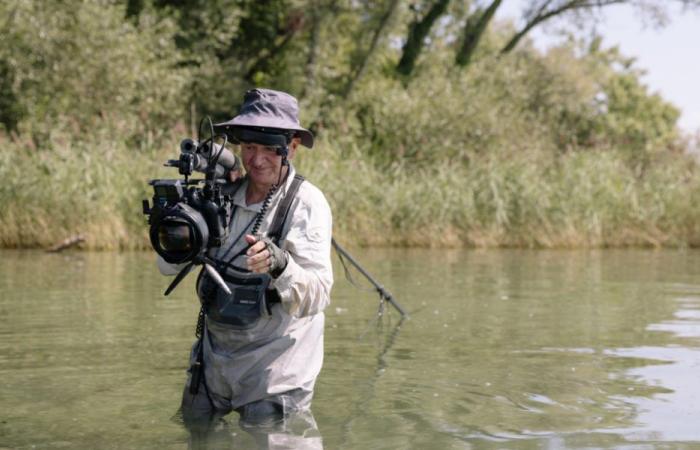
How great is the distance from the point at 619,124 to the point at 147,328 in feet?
135

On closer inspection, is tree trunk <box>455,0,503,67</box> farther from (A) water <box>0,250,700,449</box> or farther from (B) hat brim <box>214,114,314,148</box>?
(B) hat brim <box>214,114,314,148</box>

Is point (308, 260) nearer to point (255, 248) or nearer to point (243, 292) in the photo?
point (243, 292)

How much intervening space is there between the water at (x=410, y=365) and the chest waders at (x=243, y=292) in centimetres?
69

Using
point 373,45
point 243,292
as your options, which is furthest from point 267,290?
point 373,45

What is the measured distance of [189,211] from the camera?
495 centimetres

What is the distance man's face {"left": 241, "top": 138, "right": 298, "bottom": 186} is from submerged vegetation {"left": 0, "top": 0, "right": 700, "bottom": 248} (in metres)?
13.9

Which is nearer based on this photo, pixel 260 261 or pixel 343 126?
pixel 260 261

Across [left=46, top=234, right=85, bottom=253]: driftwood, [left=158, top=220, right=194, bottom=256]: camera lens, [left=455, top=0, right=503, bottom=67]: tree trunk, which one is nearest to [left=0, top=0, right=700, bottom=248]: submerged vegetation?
[left=46, top=234, right=85, bottom=253]: driftwood

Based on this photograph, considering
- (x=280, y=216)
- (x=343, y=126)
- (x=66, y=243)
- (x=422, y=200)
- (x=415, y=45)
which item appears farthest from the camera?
(x=415, y=45)

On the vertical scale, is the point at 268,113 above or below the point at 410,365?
above

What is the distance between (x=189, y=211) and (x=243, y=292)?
1.97 ft

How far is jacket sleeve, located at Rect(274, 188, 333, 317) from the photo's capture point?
5176 mm

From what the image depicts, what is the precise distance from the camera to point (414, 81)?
33812mm

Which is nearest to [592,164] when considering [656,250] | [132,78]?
[656,250]
